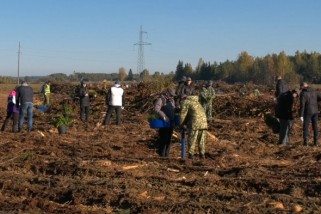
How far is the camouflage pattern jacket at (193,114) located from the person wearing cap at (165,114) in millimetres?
359

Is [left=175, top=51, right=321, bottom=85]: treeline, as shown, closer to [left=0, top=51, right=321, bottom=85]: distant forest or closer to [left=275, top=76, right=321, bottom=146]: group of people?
[left=0, top=51, right=321, bottom=85]: distant forest

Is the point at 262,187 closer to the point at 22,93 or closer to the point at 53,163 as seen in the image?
the point at 53,163

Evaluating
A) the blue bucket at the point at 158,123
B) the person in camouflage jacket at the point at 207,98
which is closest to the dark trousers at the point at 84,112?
the person in camouflage jacket at the point at 207,98

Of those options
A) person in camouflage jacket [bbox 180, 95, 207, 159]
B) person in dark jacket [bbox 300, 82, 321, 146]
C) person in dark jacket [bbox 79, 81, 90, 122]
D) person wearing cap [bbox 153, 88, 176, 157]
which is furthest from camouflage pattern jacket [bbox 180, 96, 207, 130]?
person in dark jacket [bbox 79, 81, 90, 122]

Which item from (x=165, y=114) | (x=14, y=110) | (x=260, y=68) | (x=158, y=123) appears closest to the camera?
(x=158, y=123)

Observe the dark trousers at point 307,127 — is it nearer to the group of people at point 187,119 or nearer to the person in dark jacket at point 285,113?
the person in dark jacket at point 285,113

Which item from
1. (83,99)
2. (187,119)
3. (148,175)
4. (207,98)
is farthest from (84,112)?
(148,175)

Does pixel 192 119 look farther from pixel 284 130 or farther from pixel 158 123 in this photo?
pixel 284 130

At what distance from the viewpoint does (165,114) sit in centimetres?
1162

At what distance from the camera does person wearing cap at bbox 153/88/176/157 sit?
37.9 ft

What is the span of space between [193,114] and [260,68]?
96.9 m

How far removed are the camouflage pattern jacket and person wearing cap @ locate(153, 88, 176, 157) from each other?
36cm

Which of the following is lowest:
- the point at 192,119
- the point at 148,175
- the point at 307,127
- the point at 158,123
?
the point at 148,175

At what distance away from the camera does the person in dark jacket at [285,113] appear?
46.5 ft
